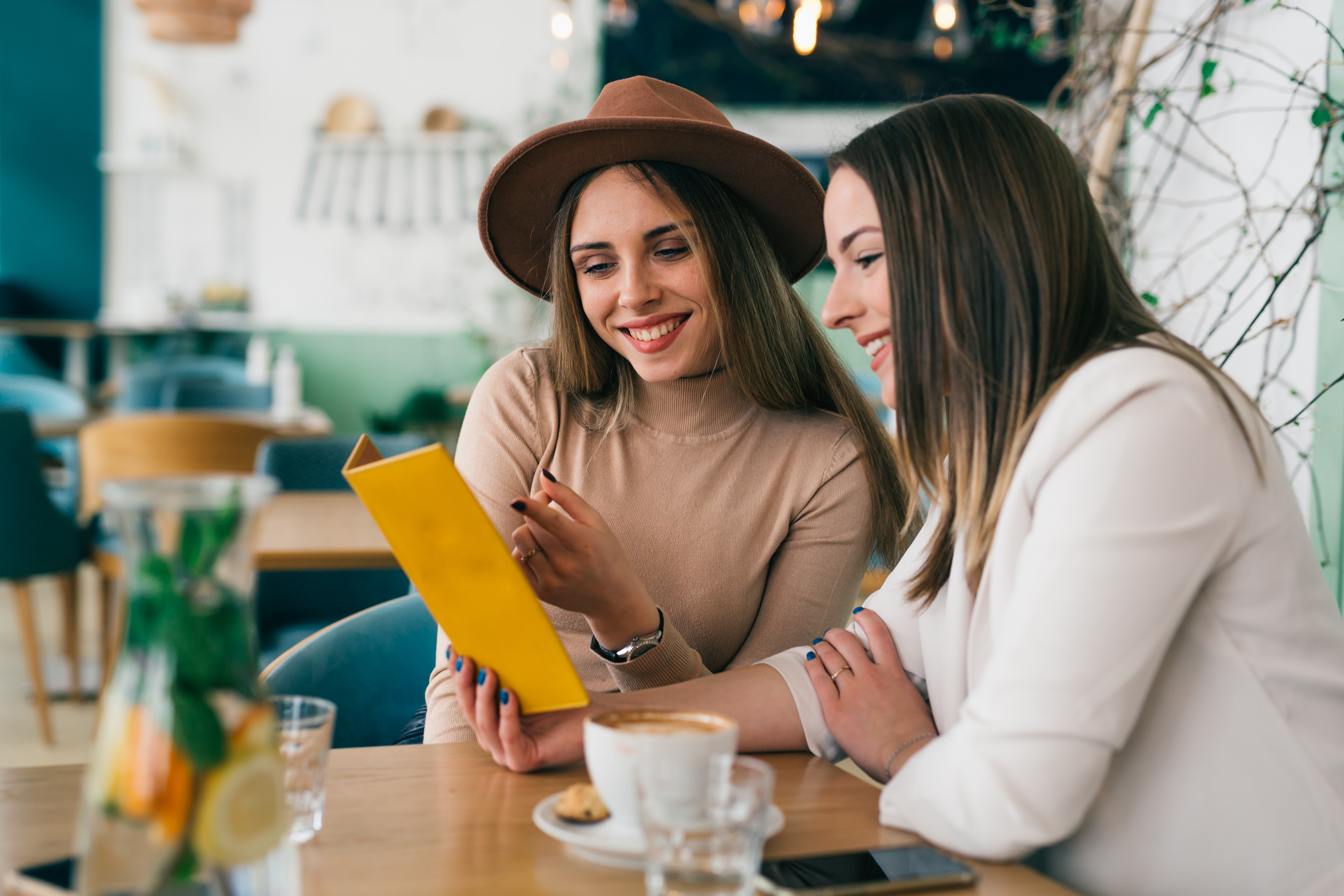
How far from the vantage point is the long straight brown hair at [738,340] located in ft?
5.38

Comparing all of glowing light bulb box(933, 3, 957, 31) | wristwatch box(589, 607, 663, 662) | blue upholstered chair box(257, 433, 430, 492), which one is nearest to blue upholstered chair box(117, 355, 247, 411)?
blue upholstered chair box(257, 433, 430, 492)

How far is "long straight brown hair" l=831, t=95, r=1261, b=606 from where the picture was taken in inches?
39.2

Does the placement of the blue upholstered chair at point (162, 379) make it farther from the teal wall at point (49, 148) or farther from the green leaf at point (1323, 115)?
the green leaf at point (1323, 115)

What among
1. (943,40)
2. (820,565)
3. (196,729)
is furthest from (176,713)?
(943,40)

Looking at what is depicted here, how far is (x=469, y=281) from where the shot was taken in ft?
24.3

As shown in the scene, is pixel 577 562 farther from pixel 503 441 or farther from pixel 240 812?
pixel 240 812

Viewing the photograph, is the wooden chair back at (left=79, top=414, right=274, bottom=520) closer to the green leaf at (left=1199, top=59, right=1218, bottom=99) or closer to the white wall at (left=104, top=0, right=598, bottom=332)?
the green leaf at (left=1199, top=59, right=1218, bottom=99)

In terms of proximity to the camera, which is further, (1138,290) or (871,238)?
(1138,290)

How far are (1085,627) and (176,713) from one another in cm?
63

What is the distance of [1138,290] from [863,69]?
466cm

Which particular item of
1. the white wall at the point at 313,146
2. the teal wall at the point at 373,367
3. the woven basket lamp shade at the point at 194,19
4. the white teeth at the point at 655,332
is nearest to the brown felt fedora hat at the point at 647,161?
the white teeth at the point at 655,332

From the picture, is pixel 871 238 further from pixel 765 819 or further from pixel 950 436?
pixel 765 819

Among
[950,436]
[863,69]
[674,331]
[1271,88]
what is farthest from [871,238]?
[863,69]

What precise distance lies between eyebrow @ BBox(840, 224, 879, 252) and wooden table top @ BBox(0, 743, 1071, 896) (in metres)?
0.52
